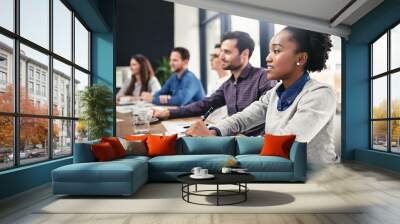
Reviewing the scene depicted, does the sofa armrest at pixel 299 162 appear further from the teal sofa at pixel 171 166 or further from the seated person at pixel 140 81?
the seated person at pixel 140 81

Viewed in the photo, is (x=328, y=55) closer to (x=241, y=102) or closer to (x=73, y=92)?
(x=241, y=102)

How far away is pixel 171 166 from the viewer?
20.0ft

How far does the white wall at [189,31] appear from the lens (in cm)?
890

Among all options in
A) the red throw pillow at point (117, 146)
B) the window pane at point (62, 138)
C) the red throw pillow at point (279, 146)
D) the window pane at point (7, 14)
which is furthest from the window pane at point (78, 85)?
the red throw pillow at point (279, 146)

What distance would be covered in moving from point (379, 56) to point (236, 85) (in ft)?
10.6

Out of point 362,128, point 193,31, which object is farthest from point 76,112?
point 362,128

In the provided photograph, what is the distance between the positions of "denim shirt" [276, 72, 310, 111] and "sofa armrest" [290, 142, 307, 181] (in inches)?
89.0

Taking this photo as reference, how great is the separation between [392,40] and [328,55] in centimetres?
130

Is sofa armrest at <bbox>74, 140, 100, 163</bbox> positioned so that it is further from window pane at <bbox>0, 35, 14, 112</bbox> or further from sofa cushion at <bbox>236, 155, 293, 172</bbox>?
sofa cushion at <bbox>236, 155, 293, 172</bbox>

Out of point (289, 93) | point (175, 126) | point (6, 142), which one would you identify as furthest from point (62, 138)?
point (289, 93)

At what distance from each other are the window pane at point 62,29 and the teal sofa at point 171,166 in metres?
2.25

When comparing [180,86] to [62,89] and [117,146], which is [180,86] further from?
[117,146]

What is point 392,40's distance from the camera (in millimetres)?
8320

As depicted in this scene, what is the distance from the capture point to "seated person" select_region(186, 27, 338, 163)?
27.2ft
